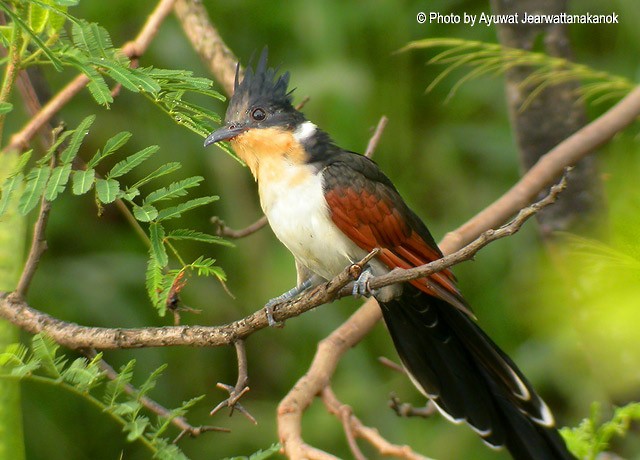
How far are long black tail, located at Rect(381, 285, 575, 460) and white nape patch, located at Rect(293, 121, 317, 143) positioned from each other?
0.53m

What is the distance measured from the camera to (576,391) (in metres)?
4.02

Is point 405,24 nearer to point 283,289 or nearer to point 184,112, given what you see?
point 283,289

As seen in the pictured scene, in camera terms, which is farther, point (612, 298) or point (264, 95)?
point (264, 95)

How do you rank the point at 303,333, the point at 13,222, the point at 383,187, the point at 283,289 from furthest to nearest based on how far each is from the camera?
the point at 303,333 → the point at 283,289 → the point at 383,187 → the point at 13,222

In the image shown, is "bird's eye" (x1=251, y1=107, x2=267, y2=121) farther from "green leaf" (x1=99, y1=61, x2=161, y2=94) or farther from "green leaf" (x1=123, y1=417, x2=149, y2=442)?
"green leaf" (x1=123, y1=417, x2=149, y2=442)

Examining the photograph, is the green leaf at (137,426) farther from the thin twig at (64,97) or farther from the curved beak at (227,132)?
the curved beak at (227,132)

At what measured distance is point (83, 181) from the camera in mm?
1739

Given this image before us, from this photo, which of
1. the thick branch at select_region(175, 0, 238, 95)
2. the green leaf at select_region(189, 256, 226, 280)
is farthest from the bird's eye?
the green leaf at select_region(189, 256, 226, 280)

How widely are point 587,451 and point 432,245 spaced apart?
3.00 feet

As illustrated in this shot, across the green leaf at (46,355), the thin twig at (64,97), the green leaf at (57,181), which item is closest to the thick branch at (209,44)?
the thin twig at (64,97)

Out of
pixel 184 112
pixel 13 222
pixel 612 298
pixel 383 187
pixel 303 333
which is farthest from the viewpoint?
pixel 303 333

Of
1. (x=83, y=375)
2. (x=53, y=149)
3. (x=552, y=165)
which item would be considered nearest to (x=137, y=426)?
(x=83, y=375)

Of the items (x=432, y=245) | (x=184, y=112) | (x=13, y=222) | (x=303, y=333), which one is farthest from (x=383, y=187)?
(x=303, y=333)

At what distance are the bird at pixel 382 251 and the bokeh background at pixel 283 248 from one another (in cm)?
122
